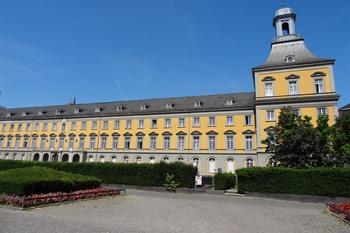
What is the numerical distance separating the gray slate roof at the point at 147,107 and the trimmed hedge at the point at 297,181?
18346 millimetres

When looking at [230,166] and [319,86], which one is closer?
[319,86]

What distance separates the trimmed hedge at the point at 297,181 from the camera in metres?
19.6

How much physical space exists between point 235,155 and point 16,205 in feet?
102

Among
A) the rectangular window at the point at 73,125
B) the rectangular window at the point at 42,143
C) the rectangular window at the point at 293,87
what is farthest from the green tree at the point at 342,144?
the rectangular window at the point at 42,143

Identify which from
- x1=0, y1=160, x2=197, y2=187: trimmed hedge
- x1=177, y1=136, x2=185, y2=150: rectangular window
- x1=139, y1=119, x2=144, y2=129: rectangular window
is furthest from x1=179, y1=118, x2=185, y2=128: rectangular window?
x1=0, y1=160, x2=197, y2=187: trimmed hedge

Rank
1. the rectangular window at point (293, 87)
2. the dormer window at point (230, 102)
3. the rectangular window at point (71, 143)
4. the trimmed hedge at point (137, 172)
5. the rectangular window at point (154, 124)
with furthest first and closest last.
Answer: the rectangular window at point (71, 143)
the rectangular window at point (154, 124)
the dormer window at point (230, 102)
the rectangular window at point (293, 87)
the trimmed hedge at point (137, 172)

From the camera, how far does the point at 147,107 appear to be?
47.8 meters

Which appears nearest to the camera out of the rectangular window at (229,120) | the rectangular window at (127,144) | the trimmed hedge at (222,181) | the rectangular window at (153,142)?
the trimmed hedge at (222,181)

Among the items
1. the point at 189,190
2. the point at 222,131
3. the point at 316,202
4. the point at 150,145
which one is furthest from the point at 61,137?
the point at 316,202

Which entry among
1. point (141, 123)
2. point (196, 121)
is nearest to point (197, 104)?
point (196, 121)

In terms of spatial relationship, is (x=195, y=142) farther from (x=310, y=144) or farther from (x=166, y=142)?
(x=310, y=144)

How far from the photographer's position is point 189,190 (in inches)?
946

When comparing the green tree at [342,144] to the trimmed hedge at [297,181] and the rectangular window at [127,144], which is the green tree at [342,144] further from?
the rectangular window at [127,144]

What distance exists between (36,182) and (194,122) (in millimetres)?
30512
